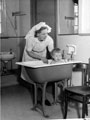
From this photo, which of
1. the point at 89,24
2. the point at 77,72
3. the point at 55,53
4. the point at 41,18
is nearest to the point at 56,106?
the point at 77,72

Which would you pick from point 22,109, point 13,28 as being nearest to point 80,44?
point 22,109

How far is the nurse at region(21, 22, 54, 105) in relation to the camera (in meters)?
3.61

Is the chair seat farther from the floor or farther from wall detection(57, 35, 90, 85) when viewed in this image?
wall detection(57, 35, 90, 85)

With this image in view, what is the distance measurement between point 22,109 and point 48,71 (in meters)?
0.86

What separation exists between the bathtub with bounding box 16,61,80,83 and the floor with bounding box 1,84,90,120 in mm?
527

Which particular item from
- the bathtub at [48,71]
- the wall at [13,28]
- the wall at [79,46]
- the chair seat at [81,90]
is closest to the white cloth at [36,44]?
the wall at [79,46]

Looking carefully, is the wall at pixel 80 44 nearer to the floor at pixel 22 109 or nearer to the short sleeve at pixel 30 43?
the short sleeve at pixel 30 43

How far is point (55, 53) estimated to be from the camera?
3477mm

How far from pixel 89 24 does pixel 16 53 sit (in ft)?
9.02

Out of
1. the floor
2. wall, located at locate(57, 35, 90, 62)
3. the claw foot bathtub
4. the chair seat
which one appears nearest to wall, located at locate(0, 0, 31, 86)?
the floor

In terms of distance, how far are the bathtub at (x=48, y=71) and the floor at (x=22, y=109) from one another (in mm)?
527

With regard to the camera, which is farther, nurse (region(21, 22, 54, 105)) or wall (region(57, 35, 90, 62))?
nurse (region(21, 22, 54, 105))

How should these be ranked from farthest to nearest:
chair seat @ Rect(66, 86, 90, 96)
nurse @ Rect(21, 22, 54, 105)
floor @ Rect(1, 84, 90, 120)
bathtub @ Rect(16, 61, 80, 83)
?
nurse @ Rect(21, 22, 54, 105) < floor @ Rect(1, 84, 90, 120) < bathtub @ Rect(16, 61, 80, 83) < chair seat @ Rect(66, 86, 90, 96)

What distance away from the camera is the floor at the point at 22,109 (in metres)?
3.24
